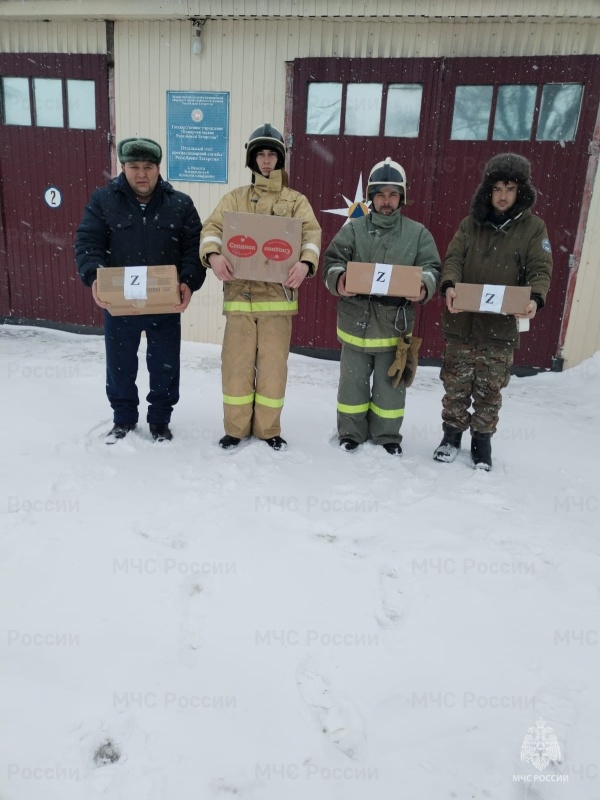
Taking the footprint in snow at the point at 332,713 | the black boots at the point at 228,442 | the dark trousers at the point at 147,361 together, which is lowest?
the footprint in snow at the point at 332,713

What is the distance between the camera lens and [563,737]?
63.3 inches

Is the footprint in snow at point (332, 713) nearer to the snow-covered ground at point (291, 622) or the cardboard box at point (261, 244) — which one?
the snow-covered ground at point (291, 622)

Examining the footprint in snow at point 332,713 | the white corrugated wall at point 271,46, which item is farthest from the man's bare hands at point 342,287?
the white corrugated wall at point 271,46

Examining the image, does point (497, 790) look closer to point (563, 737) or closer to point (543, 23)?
point (563, 737)

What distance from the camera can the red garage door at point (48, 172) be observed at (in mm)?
5695

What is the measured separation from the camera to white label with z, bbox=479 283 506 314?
2.99 m

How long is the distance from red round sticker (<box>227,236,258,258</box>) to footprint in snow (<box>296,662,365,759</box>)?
6.97 feet

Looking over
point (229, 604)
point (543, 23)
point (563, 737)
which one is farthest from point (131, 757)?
point (543, 23)

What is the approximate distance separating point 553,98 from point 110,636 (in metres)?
5.64

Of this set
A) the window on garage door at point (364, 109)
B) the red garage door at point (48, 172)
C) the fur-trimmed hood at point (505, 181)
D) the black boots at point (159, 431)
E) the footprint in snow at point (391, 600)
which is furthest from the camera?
the red garage door at point (48, 172)

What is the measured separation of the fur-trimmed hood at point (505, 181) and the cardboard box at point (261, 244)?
107 centimetres

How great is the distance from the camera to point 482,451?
333 cm

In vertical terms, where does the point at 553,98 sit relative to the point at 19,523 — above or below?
above

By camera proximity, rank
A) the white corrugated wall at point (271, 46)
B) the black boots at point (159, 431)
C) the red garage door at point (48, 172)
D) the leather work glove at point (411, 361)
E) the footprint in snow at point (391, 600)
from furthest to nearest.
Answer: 1. the red garage door at point (48, 172)
2. the white corrugated wall at point (271, 46)
3. the black boots at point (159, 431)
4. the leather work glove at point (411, 361)
5. the footprint in snow at point (391, 600)
